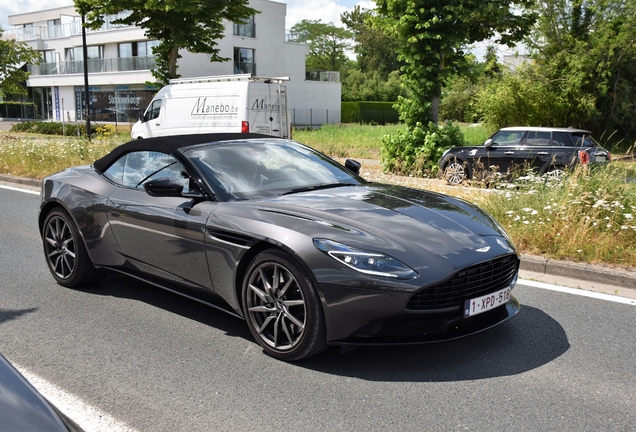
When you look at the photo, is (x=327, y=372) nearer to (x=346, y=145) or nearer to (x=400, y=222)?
(x=400, y=222)

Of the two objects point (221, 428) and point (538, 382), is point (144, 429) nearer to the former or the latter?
point (221, 428)

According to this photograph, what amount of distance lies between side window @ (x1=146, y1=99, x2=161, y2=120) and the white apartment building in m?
21.3

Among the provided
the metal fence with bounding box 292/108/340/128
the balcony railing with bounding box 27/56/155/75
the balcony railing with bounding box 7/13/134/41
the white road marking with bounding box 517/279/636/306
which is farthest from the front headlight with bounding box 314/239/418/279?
the balcony railing with bounding box 7/13/134/41

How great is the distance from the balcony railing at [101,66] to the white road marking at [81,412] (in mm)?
45425

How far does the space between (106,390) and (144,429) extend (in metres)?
0.59

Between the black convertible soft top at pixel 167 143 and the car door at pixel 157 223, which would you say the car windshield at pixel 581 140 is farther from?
the car door at pixel 157 223

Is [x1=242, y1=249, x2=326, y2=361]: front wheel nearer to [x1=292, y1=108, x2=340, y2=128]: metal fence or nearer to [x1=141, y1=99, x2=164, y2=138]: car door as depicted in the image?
[x1=141, y1=99, x2=164, y2=138]: car door

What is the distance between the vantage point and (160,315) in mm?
5164

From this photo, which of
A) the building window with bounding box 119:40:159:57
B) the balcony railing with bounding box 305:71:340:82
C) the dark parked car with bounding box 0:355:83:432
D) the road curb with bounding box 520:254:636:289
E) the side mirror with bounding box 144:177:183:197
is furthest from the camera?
the balcony railing with bounding box 305:71:340:82

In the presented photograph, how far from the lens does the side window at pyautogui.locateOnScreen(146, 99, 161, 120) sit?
22.3 meters

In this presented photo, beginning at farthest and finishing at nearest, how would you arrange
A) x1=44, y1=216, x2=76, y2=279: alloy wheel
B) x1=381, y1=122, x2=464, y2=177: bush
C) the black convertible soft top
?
x1=381, y1=122, x2=464, y2=177: bush → x1=44, y1=216, x2=76, y2=279: alloy wheel → the black convertible soft top

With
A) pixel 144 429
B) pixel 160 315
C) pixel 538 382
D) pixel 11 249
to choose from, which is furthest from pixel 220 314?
pixel 11 249

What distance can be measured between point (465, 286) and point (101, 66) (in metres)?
51.9

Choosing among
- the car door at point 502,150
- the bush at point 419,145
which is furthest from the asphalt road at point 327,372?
the bush at point 419,145
